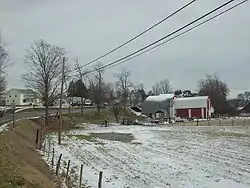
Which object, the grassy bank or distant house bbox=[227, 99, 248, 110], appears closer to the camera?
the grassy bank

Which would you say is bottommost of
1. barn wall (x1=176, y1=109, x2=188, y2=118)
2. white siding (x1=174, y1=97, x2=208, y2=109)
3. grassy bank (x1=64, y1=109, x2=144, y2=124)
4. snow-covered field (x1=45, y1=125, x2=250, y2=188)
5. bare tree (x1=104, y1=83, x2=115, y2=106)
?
snow-covered field (x1=45, y1=125, x2=250, y2=188)

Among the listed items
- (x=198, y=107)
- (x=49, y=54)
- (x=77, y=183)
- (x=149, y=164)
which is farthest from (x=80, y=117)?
(x=77, y=183)

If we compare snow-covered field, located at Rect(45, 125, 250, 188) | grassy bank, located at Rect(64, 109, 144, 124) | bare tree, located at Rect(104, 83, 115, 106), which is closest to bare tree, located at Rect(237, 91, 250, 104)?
bare tree, located at Rect(104, 83, 115, 106)

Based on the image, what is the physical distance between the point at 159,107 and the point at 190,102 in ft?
26.9

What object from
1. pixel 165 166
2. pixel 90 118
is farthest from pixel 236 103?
pixel 165 166

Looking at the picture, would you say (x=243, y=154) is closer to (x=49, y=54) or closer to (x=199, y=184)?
(x=199, y=184)

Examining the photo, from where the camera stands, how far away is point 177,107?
113750mm

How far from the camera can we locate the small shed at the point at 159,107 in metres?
109

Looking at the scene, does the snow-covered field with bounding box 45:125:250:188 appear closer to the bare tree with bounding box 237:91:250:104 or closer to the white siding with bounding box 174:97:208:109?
the white siding with bounding box 174:97:208:109

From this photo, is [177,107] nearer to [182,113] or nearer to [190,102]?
[182,113]

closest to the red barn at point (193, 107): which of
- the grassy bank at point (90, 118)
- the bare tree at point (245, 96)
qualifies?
the grassy bank at point (90, 118)

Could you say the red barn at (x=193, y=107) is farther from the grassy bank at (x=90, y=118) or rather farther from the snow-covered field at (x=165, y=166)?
the snow-covered field at (x=165, y=166)

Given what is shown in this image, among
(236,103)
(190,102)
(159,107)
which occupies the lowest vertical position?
(159,107)

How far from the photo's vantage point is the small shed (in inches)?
4286
